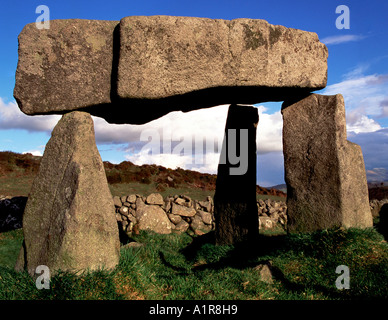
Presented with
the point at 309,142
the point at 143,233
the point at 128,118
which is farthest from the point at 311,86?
the point at 143,233

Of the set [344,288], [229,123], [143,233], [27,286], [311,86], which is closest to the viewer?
[27,286]

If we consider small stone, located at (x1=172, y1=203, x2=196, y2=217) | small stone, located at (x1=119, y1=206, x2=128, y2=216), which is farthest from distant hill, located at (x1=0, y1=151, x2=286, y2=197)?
small stone, located at (x1=172, y1=203, x2=196, y2=217)

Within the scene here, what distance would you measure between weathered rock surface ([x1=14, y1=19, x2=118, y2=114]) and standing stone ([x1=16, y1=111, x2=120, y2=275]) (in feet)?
0.93

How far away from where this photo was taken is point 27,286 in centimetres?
416

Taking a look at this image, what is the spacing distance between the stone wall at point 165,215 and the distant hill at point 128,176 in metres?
4.03

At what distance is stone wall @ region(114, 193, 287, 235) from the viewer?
973 cm

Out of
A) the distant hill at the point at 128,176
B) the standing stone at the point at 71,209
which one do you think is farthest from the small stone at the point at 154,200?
the standing stone at the point at 71,209

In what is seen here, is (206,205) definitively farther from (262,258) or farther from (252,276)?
(252,276)

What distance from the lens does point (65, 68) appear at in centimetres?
503

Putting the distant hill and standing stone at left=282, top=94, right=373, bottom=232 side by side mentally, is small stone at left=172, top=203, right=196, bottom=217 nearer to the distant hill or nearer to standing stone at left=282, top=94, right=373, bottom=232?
the distant hill

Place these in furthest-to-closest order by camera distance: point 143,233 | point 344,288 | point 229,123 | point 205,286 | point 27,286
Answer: point 143,233 → point 229,123 → point 344,288 → point 205,286 → point 27,286

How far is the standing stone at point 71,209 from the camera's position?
14.3ft
